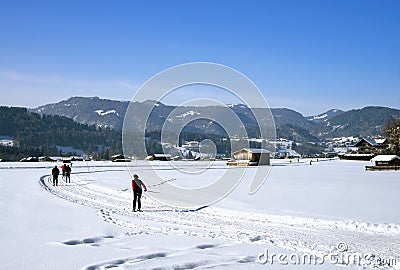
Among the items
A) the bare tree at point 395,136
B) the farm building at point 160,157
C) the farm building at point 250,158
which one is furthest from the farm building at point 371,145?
the farm building at point 160,157

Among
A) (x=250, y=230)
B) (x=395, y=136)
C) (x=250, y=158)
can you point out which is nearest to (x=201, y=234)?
(x=250, y=230)

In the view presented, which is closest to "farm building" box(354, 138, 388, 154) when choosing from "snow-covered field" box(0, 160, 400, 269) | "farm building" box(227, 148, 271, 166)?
"farm building" box(227, 148, 271, 166)

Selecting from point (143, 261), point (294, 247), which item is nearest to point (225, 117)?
point (294, 247)

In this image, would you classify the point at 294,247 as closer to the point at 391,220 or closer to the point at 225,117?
the point at 391,220

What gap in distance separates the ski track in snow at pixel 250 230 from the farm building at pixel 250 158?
60573mm

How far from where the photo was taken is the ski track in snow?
10.3 metres

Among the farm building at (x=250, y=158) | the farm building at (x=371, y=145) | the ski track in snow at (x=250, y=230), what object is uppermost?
the farm building at (x=371, y=145)

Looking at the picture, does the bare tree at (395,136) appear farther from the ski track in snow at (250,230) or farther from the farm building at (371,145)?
the ski track in snow at (250,230)

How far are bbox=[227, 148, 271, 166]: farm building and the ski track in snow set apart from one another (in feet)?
199

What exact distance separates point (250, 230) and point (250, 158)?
66067 millimetres

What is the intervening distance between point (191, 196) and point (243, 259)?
14895mm

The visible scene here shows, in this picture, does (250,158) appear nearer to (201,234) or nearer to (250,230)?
(250,230)

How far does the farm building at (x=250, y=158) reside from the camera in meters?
78.6

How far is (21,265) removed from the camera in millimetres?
8266
